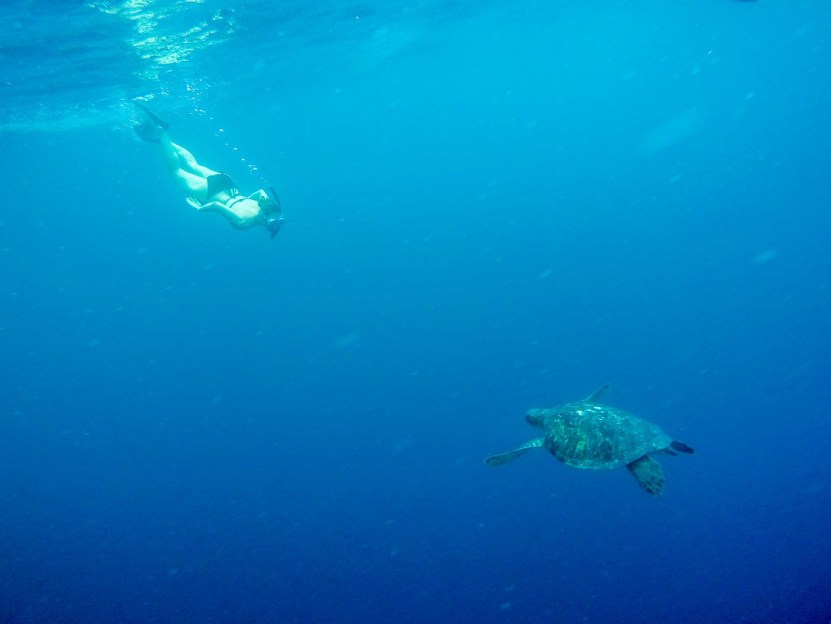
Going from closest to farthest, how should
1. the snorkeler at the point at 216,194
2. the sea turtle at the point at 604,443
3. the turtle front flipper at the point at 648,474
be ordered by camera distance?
the turtle front flipper at the point at 648,474, the sea turtle at the point at 604,443, the snorkeler at the point at 216,194

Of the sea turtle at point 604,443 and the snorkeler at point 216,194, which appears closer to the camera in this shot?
the sea turtle at point 604,443

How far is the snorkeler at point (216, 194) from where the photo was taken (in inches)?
352

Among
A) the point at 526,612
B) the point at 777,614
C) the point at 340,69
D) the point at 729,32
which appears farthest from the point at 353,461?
the point at 729,32

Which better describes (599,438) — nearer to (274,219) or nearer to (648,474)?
(648,474)

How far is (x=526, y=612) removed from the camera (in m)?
14.0

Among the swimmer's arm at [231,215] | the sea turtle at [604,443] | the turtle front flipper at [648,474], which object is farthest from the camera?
the swimmer's arm at [231,215]

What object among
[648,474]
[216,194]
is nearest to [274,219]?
[216,194]

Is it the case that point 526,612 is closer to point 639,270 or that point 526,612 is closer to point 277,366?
point 277,366

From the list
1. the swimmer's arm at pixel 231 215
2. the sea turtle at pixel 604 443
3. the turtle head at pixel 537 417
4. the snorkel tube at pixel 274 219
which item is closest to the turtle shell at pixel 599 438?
the sea turtle at pixel 604 443

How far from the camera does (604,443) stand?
6.47 metres

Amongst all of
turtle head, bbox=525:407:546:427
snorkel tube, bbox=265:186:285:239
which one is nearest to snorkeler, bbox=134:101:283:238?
snorkel tube, bbox=265:186:285:239

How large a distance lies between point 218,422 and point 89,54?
21.9 m

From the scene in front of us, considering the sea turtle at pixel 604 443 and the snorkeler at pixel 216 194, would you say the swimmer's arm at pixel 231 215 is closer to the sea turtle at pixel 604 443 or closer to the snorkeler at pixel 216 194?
the snorkeler at pixel 216 194

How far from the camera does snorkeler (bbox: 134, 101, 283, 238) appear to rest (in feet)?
29.3
